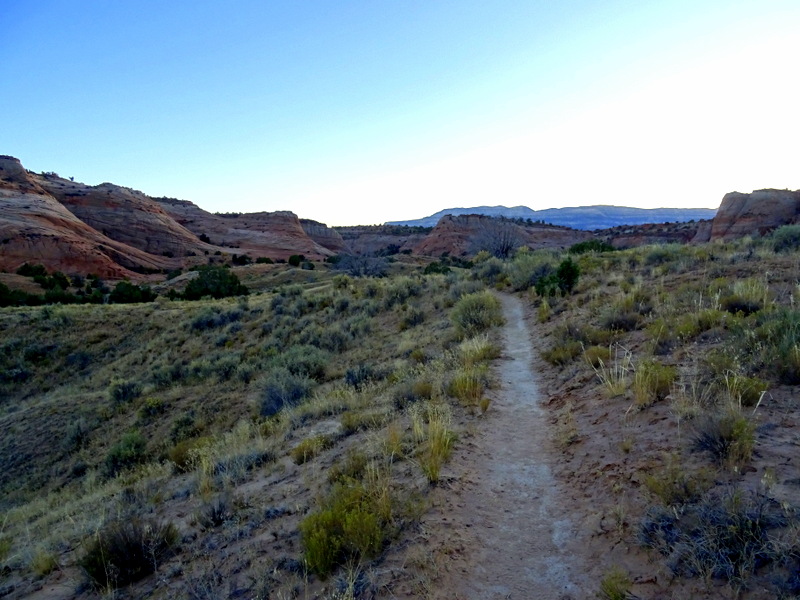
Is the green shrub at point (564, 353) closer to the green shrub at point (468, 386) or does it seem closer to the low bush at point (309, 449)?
the green shrub at point (468, 386)

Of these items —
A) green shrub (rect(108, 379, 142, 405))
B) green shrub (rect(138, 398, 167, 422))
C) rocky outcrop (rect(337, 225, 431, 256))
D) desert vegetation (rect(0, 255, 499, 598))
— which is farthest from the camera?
rocky outcrop (rect(337, 225, 431, 256))

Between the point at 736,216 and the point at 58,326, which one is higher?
the point at 736,216

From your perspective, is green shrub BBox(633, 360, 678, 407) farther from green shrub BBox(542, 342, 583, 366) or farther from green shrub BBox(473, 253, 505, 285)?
green shrub BBox(473, 253, 505, 285)

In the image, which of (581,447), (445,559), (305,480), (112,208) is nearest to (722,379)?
(581,447)

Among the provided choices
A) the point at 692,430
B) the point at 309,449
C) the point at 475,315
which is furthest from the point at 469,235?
the point at 692,430

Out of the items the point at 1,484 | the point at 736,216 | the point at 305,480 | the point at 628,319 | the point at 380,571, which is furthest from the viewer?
the point at 736,216

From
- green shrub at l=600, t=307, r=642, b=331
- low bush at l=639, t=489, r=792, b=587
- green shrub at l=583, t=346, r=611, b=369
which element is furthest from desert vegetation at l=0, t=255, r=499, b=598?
green shrub at l=600, t=307, r=642, b=331

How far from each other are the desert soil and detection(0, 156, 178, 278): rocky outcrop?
4936cm

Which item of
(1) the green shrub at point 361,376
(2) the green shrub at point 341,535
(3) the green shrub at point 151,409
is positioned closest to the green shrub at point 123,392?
(3) the green shrub at point 151,409

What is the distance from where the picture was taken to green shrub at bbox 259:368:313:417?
10.8 meters

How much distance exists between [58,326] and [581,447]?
27.5 meters

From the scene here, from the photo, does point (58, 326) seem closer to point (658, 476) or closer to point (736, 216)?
point (658, 476)

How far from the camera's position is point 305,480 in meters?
5.34

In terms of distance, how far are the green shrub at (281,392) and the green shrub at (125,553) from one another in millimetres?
5748
